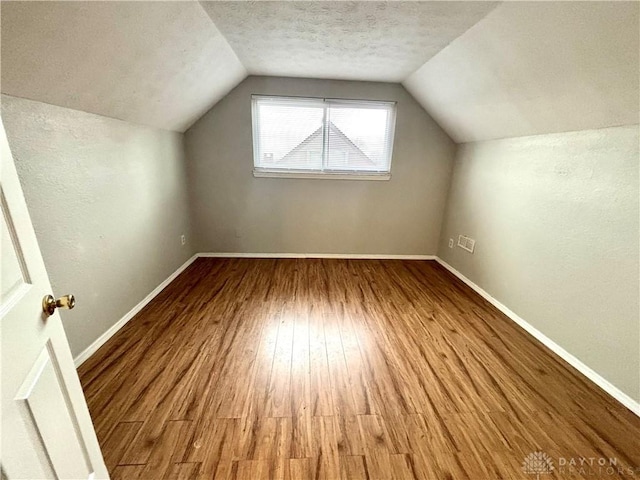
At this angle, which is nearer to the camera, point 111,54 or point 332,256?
point 111,54

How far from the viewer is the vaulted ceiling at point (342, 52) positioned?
125cm

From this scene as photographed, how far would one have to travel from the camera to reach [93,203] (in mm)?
1859

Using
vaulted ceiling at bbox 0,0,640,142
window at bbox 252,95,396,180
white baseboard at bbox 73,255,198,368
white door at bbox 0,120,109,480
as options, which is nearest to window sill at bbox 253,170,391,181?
window at bbox 252,95,396,180

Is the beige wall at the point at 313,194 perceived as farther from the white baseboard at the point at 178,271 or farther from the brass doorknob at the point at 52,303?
the brass doorknob at the point at 52,303

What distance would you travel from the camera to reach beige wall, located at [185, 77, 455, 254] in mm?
3232

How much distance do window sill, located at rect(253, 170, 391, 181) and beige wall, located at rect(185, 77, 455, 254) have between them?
5cm

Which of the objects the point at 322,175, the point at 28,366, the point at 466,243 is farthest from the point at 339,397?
the point at 322,175

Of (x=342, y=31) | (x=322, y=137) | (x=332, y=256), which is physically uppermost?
(x=342, y=31)

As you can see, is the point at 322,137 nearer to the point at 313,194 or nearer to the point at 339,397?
the point at 313,194

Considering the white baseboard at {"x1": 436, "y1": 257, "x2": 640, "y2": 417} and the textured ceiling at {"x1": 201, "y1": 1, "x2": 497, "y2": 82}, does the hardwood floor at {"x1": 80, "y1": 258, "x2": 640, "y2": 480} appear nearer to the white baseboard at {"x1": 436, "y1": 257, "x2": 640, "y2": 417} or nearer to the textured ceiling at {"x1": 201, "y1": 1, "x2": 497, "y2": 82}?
Result: the white baseboard at {"x1": 436, "y1": 257, "x2": 640, "y2": 417}

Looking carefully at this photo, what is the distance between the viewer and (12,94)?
51.4 inches

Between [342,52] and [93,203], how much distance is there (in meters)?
2.25

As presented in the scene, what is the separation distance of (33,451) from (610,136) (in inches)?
118

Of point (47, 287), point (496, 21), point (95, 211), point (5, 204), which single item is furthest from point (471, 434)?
point (95, 211)
